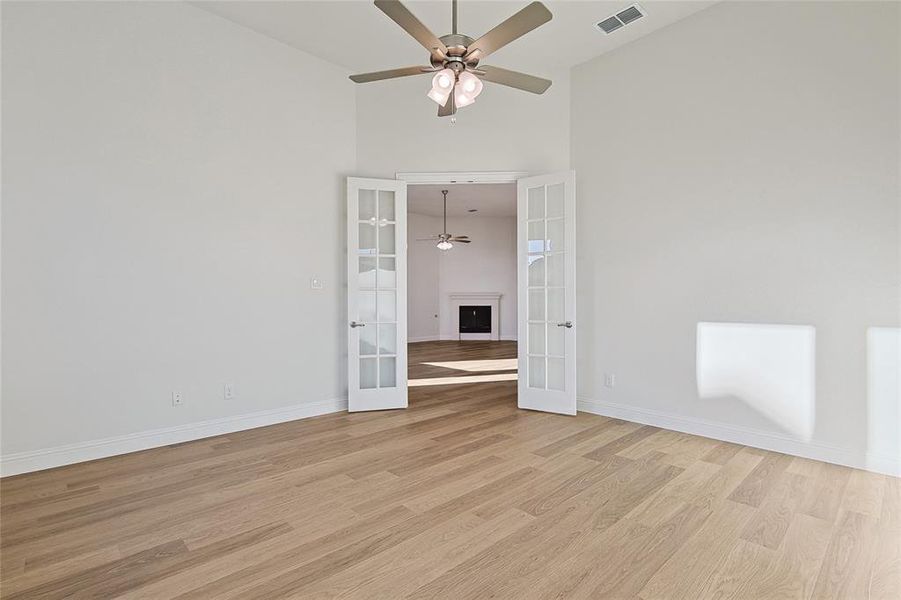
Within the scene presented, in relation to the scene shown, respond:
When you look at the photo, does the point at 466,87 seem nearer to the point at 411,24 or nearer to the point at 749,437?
the point at 411,24

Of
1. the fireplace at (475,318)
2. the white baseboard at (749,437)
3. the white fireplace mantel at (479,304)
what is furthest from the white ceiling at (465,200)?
the white baseboard at (749,437)

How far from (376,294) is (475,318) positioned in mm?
7186

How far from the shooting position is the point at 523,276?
472cm

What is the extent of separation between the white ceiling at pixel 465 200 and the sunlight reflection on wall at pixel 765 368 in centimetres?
496

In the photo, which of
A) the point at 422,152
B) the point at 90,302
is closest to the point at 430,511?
the point at 90,302

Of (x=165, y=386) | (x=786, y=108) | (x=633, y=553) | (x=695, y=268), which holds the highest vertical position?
(x=786, y=108)

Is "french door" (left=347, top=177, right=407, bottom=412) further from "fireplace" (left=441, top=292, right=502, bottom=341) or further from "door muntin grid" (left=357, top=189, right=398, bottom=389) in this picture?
"fireplace" (left=441, top=292, right=502, bottom=341)

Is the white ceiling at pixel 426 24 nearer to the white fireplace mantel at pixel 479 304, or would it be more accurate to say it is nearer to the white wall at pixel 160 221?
the white wall at pixel 160 221

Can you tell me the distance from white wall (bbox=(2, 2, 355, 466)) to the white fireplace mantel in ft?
23.2

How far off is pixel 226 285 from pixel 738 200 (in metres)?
4.32

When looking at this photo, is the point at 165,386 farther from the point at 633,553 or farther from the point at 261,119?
the point at 633,553

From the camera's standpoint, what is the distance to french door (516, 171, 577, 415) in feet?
14.4

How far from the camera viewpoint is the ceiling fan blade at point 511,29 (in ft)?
7.15

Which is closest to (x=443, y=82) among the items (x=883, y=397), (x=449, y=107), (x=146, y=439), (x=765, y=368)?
(x=449, y=107)
